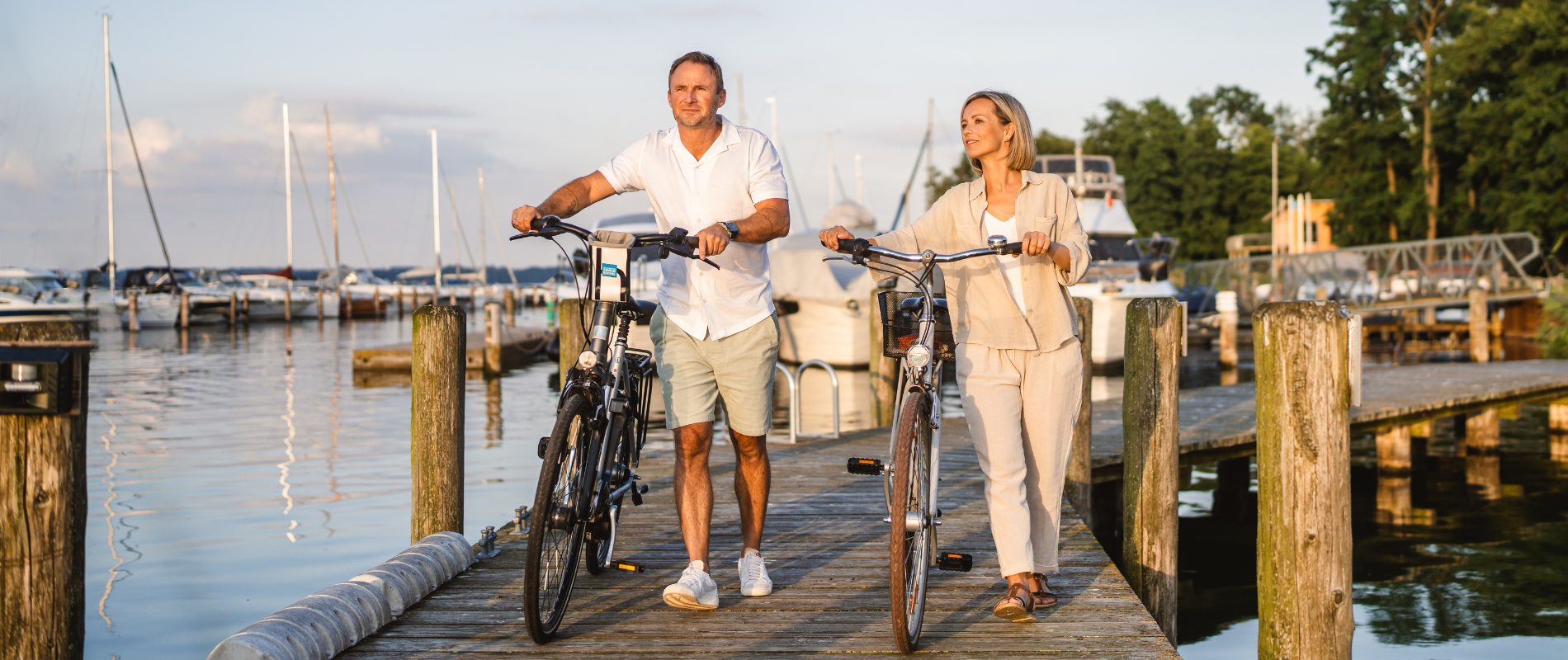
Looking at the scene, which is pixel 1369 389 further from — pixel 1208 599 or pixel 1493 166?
pixel 1493 166

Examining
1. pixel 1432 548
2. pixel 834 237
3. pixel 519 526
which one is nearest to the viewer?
pixel 834 237

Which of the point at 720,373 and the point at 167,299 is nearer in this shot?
the point at 720,373

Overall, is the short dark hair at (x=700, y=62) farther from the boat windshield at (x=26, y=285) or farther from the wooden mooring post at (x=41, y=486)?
the boat windshield at (x=26, y=285)

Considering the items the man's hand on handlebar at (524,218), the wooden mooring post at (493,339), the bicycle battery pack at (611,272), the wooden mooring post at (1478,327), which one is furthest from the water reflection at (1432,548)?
the wooden mooring post at (493,339)

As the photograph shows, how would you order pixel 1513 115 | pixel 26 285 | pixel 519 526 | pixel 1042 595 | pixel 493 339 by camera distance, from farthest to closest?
pixel 26 285 → pixel 1513 115 → pixel 493 339 → pixel 519 526 → pixel 1042 595

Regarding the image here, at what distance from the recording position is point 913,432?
401cm

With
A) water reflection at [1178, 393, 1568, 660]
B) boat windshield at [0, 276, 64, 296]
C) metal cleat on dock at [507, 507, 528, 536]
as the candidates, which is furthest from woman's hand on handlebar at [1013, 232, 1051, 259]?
boat windshield at [0, 276, 64, 296]

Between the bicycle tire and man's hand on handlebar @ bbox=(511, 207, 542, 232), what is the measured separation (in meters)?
0.60

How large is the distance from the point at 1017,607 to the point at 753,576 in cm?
100

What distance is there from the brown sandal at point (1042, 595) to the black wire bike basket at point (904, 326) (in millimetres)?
877

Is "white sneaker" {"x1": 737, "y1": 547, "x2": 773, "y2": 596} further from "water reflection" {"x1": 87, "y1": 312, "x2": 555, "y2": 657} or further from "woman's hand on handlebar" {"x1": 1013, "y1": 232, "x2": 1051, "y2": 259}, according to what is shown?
"water reflection" {"x1": 87, "y1": 312, "x2": 555, "y2": 657}

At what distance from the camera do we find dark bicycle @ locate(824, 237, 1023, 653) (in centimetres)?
387

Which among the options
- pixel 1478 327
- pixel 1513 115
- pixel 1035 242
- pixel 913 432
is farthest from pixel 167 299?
pixel 1035 242

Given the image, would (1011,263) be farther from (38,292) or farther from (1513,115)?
(38,292)
